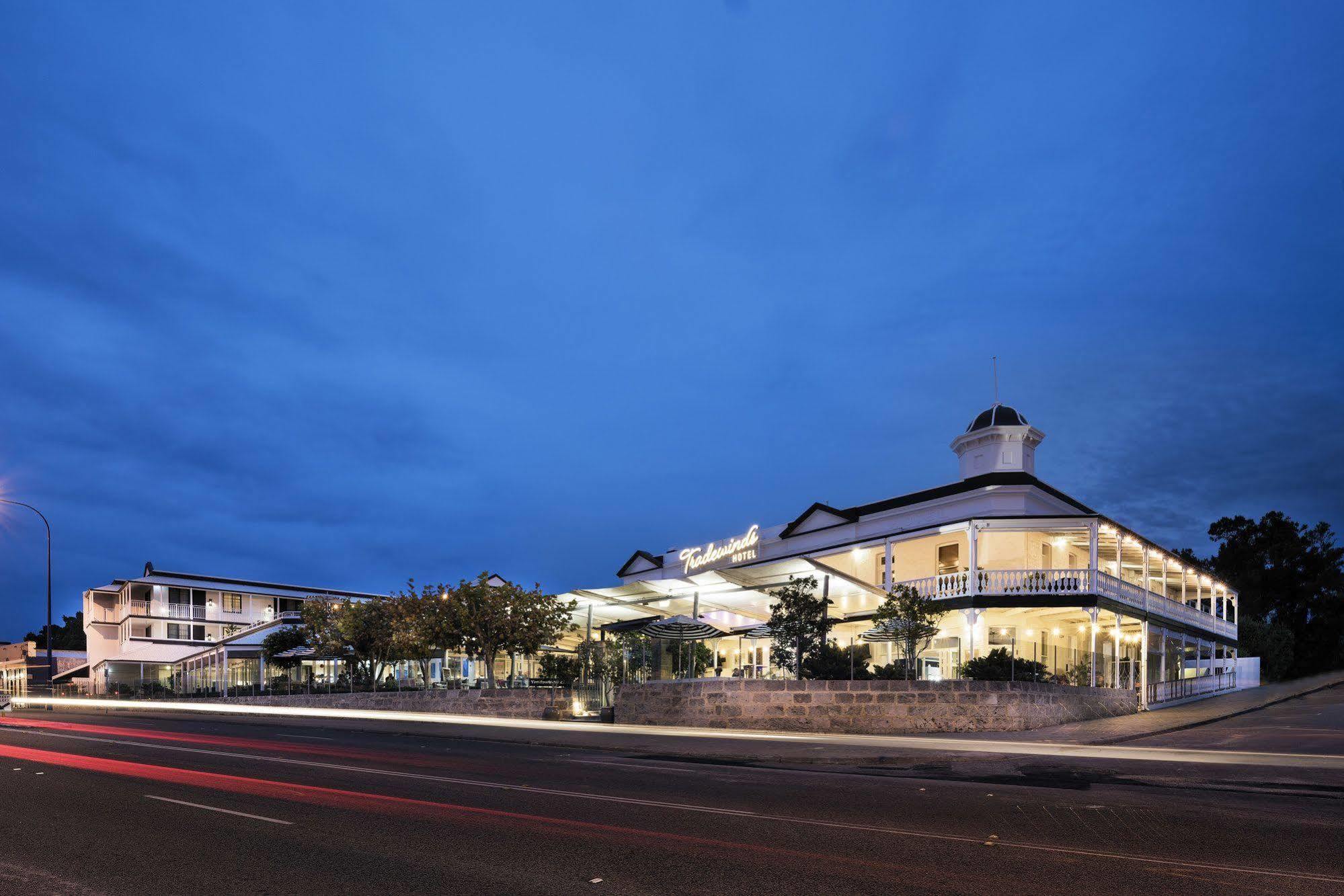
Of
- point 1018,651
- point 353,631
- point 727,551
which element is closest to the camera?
point 1018,651

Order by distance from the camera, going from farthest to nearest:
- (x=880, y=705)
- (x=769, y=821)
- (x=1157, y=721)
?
1. (x=1157, y=721)
2. (x=880, y=705)
3. (x=769, y=821)

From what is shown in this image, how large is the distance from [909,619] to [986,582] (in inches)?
233

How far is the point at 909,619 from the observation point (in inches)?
1037

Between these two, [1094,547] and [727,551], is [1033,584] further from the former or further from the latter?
[727,551]

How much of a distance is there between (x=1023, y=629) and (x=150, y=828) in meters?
31.4

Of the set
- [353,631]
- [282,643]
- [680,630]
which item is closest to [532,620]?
[680,630]

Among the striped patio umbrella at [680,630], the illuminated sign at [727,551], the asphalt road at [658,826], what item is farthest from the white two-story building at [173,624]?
the asphalt road at [658,826]

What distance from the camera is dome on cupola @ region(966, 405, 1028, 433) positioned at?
39875mm

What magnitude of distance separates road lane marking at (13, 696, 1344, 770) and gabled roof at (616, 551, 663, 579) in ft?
57.7

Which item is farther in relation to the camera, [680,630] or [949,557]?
[949,557]

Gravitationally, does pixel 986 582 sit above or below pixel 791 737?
above

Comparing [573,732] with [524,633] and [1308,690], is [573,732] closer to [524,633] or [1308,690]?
[524,633]

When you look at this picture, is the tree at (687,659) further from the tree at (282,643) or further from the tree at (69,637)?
the tree at (69,637)

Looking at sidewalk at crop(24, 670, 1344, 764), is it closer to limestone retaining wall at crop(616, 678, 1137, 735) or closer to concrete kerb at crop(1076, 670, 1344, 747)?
concrete kerb at crop(1076, 670, 1344, 747)
